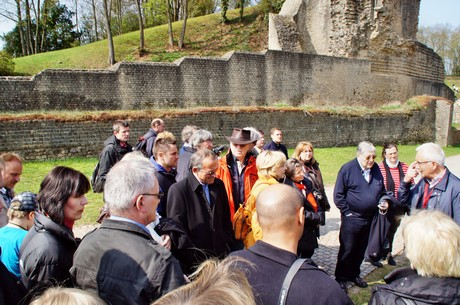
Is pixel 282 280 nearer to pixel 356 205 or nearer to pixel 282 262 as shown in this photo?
pixel 282 262

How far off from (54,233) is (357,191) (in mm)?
3576

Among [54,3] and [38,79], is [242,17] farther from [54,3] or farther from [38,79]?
[38,79]

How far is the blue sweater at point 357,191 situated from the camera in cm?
427

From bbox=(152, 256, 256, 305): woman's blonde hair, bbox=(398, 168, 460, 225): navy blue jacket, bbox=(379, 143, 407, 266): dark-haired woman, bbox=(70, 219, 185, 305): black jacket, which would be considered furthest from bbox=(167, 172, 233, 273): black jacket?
bbox=(379, 143, 407, 266): dark-haired woman

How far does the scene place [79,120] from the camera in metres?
11.8

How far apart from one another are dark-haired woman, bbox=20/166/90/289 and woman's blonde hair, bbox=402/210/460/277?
2283 millimetres

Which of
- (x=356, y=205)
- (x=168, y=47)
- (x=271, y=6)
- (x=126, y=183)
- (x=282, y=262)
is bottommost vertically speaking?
(x=356, y=205)

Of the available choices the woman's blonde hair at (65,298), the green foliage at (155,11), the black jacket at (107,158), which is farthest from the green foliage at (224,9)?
the woman's blonde hair at (65,298)

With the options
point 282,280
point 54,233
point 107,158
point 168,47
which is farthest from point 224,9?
point 282,280

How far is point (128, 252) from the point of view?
178cm

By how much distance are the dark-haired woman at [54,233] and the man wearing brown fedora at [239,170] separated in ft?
6.41

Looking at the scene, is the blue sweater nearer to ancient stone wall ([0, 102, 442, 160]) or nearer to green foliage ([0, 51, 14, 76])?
ancient stone wall ([0, 102, 442, 160])

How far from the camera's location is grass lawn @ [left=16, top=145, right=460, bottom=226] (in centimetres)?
746

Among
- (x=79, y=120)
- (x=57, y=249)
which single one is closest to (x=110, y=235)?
(x=57, y=249)
